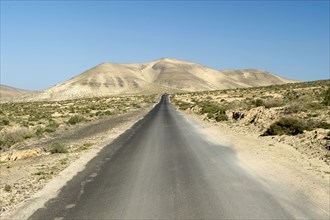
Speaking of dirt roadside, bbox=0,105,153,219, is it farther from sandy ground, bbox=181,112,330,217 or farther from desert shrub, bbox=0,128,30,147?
sandy ground, bbox=181,112,330,217

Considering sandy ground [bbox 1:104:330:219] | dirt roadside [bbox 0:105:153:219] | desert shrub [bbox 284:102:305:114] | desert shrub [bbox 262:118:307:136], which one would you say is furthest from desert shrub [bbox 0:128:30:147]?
desert shrub [bbox 284:102:305:114]

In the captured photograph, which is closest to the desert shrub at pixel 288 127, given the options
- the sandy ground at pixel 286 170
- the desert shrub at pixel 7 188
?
the sandy ground at pixel 286 170

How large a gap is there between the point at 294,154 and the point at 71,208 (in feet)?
35.2

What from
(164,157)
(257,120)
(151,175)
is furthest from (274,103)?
(151,175)

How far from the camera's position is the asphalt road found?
823cm

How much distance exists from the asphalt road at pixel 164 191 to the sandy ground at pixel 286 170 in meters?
0.52

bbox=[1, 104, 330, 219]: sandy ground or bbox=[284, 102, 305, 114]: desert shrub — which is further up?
bbox=[284, 102, 305, 114]: desert shrub

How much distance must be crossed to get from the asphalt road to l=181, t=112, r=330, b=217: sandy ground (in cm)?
52

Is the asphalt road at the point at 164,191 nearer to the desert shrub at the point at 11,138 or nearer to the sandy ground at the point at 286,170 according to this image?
the sandy ground at the point at 286,170

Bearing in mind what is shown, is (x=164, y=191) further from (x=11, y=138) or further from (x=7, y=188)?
(x=11, y=138)

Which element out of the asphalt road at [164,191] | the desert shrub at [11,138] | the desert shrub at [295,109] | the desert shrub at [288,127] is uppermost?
the desert shrub at [295,109]

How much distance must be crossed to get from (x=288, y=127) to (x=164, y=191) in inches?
523

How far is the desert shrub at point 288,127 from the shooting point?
20.4m

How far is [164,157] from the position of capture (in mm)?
15250
